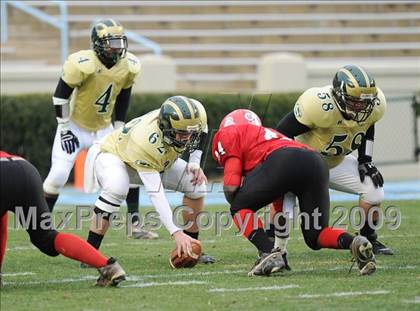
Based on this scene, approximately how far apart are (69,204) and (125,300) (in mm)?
6162

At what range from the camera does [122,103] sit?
337 inches

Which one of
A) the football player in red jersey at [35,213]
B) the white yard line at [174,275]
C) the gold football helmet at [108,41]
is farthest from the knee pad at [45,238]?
the gold football helmet at [108,41]

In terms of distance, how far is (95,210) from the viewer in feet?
21.6

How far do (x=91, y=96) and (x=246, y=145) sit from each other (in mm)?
2530

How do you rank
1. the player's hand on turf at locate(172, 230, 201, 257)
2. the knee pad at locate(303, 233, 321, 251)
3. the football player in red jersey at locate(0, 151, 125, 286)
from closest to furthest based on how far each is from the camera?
the football player in red jersey at locate(0, 151, 125, 286), the knee pad at locate(303, 233, 321, 251), the player's hand on turf at locate(172, 230, 201, 257)

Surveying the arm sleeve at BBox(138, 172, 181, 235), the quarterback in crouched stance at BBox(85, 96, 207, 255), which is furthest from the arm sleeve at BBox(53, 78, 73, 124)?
the arm sleeve at BBox(138, 172, 181, 235)

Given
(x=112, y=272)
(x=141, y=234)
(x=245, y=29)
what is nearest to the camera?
(x=112, y=272)

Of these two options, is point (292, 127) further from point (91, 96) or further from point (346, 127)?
point (91, 96)

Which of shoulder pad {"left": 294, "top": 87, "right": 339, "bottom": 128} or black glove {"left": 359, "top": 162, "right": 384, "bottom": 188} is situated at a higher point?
shoulder pad {"left": 294, "top": 87, "right": 339, "bottom": 128}

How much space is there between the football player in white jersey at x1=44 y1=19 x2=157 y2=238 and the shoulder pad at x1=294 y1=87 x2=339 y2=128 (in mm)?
1935

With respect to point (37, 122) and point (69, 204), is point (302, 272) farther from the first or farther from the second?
point (37, 122)

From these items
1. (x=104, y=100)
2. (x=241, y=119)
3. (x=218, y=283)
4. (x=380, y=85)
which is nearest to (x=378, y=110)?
(x=241, y=119)

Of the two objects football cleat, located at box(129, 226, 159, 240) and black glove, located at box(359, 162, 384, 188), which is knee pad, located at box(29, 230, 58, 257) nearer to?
black glove, located at box(359, 162, 384, 188)

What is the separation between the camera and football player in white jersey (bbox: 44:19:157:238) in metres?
8.12
